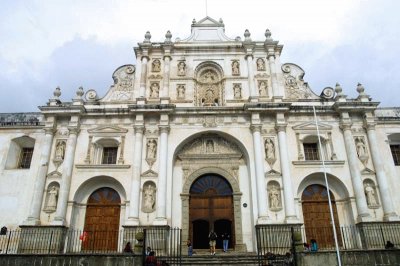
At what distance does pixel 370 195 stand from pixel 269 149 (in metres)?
5.73

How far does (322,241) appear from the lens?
17.3m

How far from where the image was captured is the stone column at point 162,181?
16.9 m

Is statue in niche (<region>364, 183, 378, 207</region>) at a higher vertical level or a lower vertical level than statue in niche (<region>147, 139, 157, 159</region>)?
lower

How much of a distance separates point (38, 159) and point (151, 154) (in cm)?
653

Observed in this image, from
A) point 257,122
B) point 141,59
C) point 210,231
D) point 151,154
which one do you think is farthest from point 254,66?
point 210,231

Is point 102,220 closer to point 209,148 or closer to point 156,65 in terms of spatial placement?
point 209,148

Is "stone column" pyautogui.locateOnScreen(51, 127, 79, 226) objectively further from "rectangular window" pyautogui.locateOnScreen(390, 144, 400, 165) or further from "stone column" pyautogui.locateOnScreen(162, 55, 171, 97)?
"rectangular window" pyautogui.locateOnScreen(390, 144, 400, 165)

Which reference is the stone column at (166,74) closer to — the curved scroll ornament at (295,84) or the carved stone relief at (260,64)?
the carved stone relief at (260,64)

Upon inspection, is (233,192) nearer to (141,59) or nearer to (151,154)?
(151,154)

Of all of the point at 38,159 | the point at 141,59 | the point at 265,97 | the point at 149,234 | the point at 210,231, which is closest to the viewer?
the point at 149,234

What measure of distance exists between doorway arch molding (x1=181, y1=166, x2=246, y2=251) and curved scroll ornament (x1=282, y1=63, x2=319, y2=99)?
6.49m

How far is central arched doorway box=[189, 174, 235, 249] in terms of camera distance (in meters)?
18.0

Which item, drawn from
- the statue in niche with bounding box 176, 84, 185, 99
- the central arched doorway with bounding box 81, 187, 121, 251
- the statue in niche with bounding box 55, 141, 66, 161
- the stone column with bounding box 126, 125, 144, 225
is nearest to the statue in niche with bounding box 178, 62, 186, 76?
the statue in niche with bounding box 176, 84, 185, 99

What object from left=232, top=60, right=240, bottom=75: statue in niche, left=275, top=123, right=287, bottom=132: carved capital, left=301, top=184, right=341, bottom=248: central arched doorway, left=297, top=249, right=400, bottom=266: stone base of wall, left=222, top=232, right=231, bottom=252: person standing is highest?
left=232, top=60, right=240, bottom=75: statue in niche
